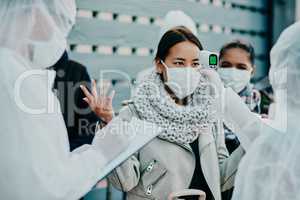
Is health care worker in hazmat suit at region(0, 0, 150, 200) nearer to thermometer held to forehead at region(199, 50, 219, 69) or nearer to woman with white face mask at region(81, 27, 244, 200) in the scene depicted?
woman with white face mask at region(81, 27, 244, 200)

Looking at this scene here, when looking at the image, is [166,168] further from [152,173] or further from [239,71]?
[239,71]

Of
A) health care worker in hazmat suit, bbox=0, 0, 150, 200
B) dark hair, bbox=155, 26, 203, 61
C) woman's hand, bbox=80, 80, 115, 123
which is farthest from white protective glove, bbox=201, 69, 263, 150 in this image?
health care worker in hazmat suit, bbox=0, 0, 150, 200

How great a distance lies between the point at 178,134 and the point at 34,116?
620 millimetres

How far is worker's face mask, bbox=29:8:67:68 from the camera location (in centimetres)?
156

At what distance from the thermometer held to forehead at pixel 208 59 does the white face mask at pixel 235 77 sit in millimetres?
274

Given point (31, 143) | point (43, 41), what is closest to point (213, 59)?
point (43, 41)

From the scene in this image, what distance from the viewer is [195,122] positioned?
6.42 ft

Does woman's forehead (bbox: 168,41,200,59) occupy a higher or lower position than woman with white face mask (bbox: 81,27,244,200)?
higher

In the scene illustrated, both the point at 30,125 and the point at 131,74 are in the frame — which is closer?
the point at 30,125

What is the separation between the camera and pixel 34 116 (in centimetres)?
150

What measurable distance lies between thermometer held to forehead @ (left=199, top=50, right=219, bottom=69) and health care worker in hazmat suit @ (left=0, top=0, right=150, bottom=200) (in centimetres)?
58

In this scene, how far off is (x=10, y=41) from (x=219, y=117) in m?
0.87

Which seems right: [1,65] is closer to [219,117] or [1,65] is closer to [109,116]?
[109,116]

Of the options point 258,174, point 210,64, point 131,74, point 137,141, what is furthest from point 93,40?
point 258,174
